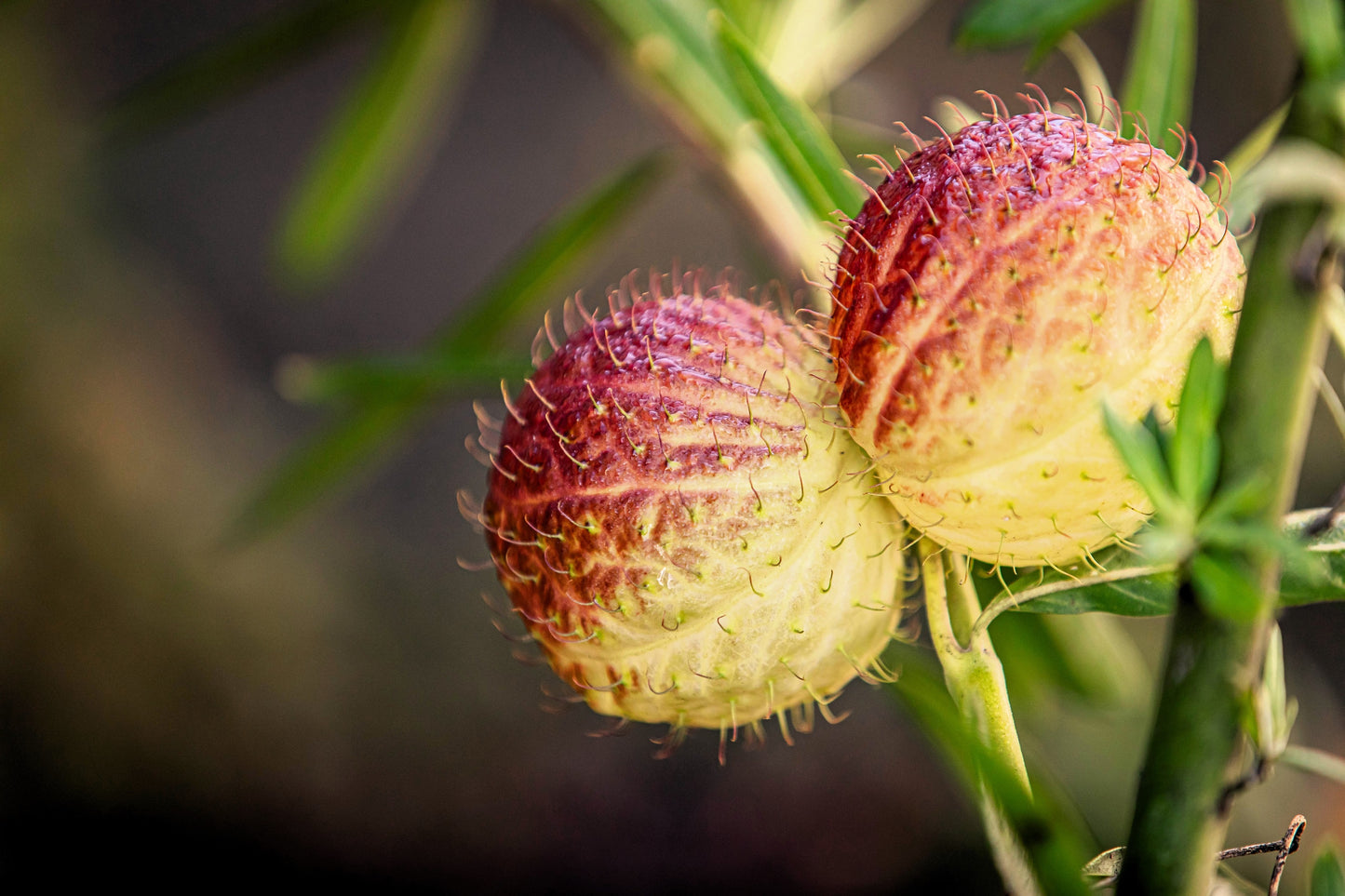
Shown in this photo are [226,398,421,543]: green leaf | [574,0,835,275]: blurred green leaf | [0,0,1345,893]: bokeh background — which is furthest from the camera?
[0,0,1345,893]: bokeh background

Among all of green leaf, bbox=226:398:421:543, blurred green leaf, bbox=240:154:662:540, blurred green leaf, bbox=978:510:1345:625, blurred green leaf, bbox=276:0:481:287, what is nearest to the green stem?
blurred green leaf, bbox=978:510:1345:625

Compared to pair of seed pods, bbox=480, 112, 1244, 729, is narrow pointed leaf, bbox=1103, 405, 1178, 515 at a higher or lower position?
lower

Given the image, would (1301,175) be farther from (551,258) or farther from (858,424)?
(551,258)

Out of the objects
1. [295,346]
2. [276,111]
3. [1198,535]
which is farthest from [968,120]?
[276,111]

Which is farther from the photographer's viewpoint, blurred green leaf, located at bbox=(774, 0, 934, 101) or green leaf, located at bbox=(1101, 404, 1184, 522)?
blurred green leaf, located at bbox=(774, 0, 934, 101)

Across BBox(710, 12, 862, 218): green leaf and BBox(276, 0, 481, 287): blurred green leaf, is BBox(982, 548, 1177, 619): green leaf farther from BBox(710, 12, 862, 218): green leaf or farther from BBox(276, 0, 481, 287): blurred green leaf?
BBox(276, 0, 481, 287): blurred green leaf

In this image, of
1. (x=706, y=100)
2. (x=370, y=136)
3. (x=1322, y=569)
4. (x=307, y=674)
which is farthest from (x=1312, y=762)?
(x=307, y=674)
